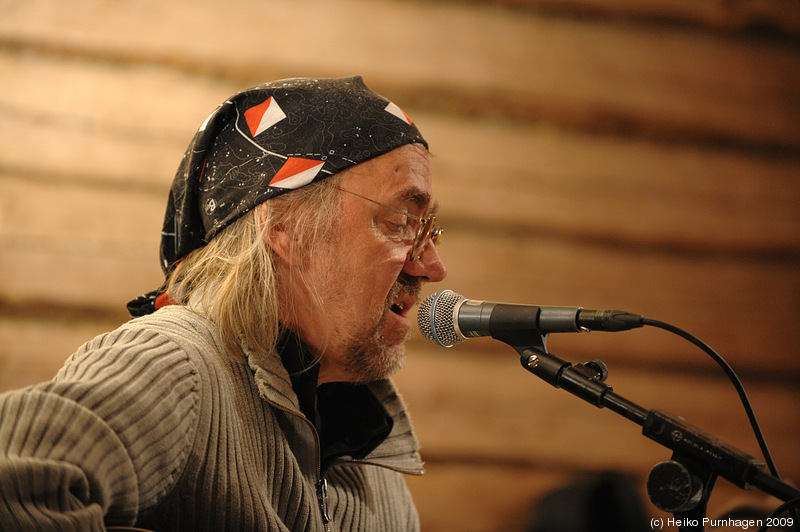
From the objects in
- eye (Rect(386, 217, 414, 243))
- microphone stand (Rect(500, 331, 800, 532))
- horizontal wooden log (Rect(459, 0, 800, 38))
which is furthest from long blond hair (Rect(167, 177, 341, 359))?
horizontal wooden log (Rect(459, 0, 800, 38))

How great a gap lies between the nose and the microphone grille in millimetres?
262

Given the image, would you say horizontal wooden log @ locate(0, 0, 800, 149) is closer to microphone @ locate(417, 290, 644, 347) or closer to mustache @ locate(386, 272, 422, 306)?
mustache @ locate(386, 272, 422, 306)

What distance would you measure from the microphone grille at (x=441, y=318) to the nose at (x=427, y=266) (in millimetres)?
262

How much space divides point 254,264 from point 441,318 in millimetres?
497

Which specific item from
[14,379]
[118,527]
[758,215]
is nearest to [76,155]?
[14,379]

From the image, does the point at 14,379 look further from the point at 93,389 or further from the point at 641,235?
the point at 641,235

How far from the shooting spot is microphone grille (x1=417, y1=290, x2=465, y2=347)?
149cm

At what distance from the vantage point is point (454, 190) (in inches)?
125

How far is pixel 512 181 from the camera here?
10.6ft

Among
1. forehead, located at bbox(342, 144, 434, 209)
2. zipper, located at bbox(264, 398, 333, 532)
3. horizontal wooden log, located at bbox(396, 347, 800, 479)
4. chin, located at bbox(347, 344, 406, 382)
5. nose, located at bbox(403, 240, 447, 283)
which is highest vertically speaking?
forehead, located at bbox(342, 144, 434, 209)

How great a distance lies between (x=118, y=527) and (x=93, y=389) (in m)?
0.23

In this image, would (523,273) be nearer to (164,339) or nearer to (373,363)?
(373,363)

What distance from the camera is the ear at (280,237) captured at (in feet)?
5.76

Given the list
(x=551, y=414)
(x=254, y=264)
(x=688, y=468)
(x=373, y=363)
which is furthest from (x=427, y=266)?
(x=551, y=414)
